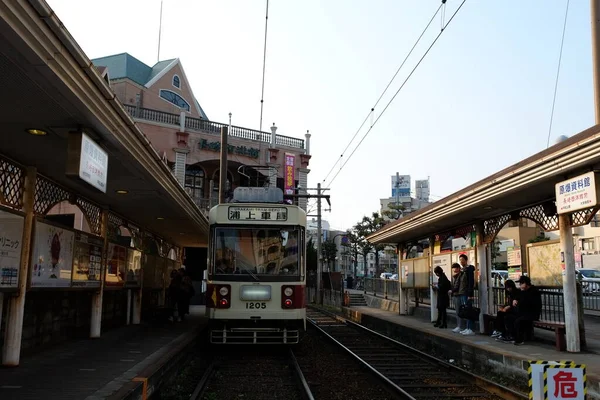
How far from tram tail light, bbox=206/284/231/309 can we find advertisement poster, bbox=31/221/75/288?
2.75 meters

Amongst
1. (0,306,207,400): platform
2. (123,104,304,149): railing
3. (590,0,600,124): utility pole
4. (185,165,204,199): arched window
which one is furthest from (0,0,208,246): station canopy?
(185,165,204,199): arched window

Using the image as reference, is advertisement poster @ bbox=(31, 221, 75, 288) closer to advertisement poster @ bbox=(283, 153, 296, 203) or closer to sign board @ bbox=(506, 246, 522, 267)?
sign board @ bbox=(506, 246, 522, 267)

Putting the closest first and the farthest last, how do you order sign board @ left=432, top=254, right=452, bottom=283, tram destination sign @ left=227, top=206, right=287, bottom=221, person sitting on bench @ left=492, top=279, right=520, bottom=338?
person sitting on bench @ left=492, top=279, right=520, bottom=338 < tram destination sign @ left=227, top=206, right=287, bottom=221 < sign board @ left=432, top=254, right=452, bottom=283

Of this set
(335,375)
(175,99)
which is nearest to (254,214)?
(335,375)

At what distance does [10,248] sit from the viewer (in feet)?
24.3

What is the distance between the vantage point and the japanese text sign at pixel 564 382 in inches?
219

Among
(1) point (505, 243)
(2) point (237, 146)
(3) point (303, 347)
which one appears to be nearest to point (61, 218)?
(3) point (303, 347)

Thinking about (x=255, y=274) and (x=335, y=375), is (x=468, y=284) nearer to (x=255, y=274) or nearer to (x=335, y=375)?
(x=335, y=375)

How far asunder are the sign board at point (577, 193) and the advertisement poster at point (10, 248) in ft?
27.5

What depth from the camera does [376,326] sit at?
61.3 ft

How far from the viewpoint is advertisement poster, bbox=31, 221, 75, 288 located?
27.1 feet

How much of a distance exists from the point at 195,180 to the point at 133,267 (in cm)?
1896

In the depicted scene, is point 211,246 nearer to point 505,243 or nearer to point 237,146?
point 237,146

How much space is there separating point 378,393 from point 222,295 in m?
3.98
